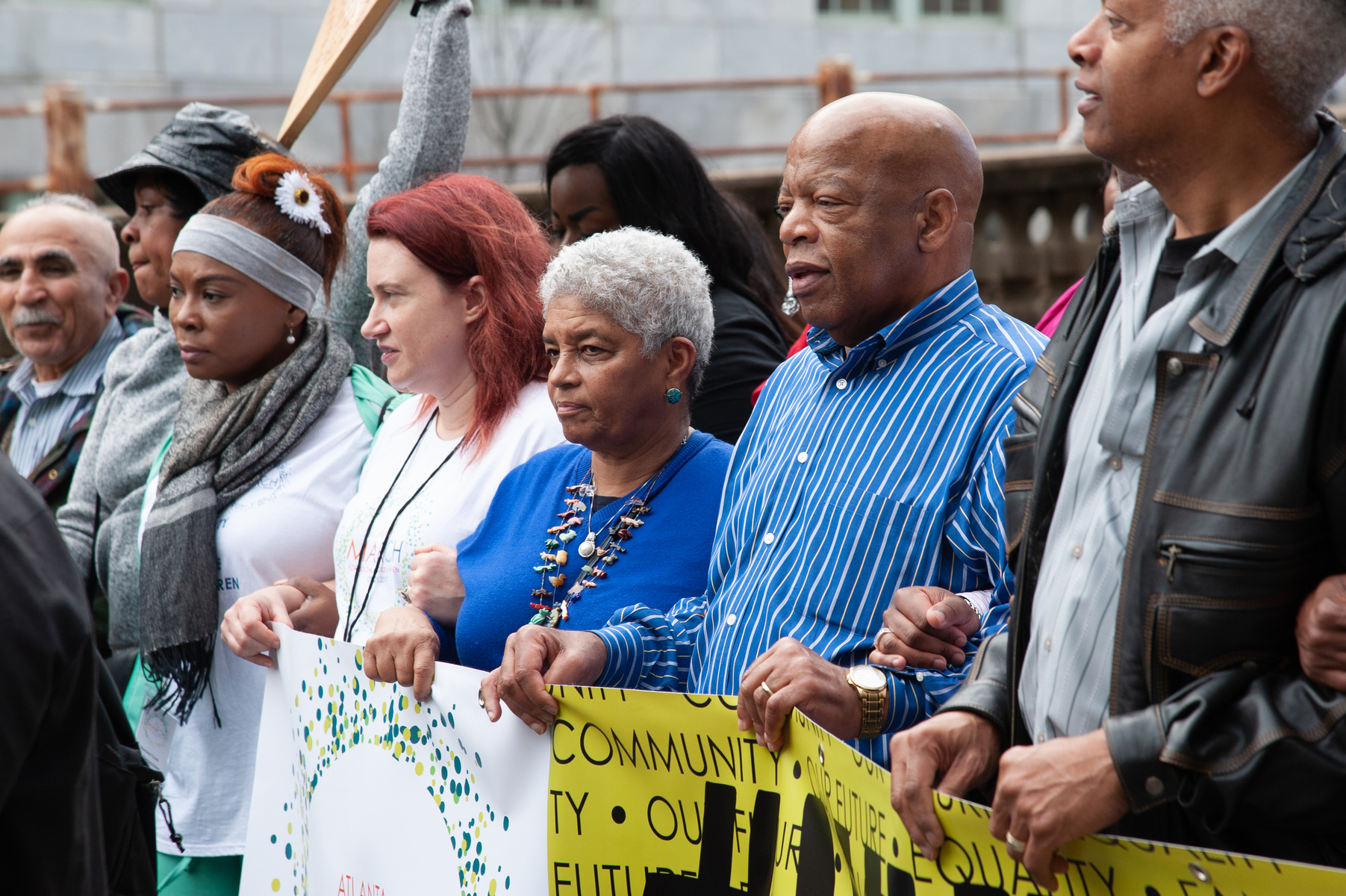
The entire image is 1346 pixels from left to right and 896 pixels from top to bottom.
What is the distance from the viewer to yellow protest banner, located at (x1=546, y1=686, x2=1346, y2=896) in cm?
169

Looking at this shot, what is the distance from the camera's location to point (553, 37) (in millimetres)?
15984

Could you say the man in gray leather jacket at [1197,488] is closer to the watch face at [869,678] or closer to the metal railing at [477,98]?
the watch face at [869,678]

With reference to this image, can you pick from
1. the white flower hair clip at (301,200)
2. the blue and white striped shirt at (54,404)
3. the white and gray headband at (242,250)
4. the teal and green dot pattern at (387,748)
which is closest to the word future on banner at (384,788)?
the teal and green dot pattern at (387,748)

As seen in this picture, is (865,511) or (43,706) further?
(865,511)

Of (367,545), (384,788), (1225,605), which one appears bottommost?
(384,788)

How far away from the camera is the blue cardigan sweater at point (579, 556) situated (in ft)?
8.59

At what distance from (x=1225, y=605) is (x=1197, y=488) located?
0.46ft

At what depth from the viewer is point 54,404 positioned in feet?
15.3

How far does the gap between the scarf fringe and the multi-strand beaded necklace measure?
116 centimetres

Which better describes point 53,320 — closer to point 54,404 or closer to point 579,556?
point 54,404

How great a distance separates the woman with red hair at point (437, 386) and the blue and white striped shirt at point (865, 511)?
66 centimetres

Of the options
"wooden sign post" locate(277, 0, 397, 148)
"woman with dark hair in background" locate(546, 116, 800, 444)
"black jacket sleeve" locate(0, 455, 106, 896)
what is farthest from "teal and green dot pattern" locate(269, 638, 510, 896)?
"wooden sign post" locate(277, 0, 397, 148)

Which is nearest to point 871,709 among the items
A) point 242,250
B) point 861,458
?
point 861,458

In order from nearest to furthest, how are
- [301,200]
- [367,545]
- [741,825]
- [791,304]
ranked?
1. [741,825]
2. [791,304]
3. [367,545]
4. [301,200]
